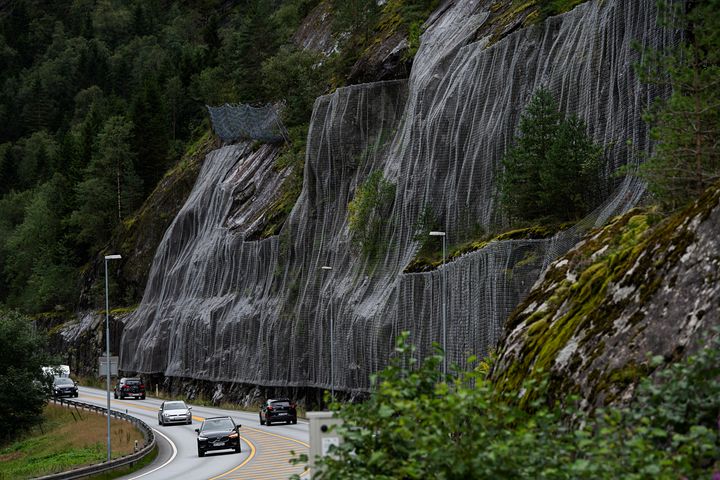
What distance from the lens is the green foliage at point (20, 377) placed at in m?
54.2

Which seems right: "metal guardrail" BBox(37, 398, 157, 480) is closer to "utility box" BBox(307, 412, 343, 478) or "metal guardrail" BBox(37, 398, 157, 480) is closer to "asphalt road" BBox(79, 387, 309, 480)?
"asphalt road" BBox(79, 387, 309, 480)

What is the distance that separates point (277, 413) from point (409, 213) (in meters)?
10.8

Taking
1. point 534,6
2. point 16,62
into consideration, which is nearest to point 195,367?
point 534,6

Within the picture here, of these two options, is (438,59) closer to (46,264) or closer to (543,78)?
(543,78)

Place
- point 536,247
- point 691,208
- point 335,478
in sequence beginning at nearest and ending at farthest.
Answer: point 335,478
point 691,208
point 536,247

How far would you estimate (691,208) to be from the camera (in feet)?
42.3

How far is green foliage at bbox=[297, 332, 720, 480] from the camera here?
7.54m

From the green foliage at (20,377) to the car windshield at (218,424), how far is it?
21.8 meters

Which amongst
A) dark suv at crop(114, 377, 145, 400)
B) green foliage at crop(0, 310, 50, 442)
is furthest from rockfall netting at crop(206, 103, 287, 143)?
green foliage at crop(0, 310, 50, 442)

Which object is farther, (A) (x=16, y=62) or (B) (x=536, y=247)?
(A) (x=16, y=62)

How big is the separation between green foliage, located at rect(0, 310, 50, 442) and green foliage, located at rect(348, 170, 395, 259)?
A: 19.1m

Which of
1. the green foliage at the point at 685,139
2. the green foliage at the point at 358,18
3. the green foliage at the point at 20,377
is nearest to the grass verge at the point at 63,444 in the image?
the green foliage at the point at 20,377

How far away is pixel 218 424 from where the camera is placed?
35906 millimetres

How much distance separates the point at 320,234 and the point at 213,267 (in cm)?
1682
